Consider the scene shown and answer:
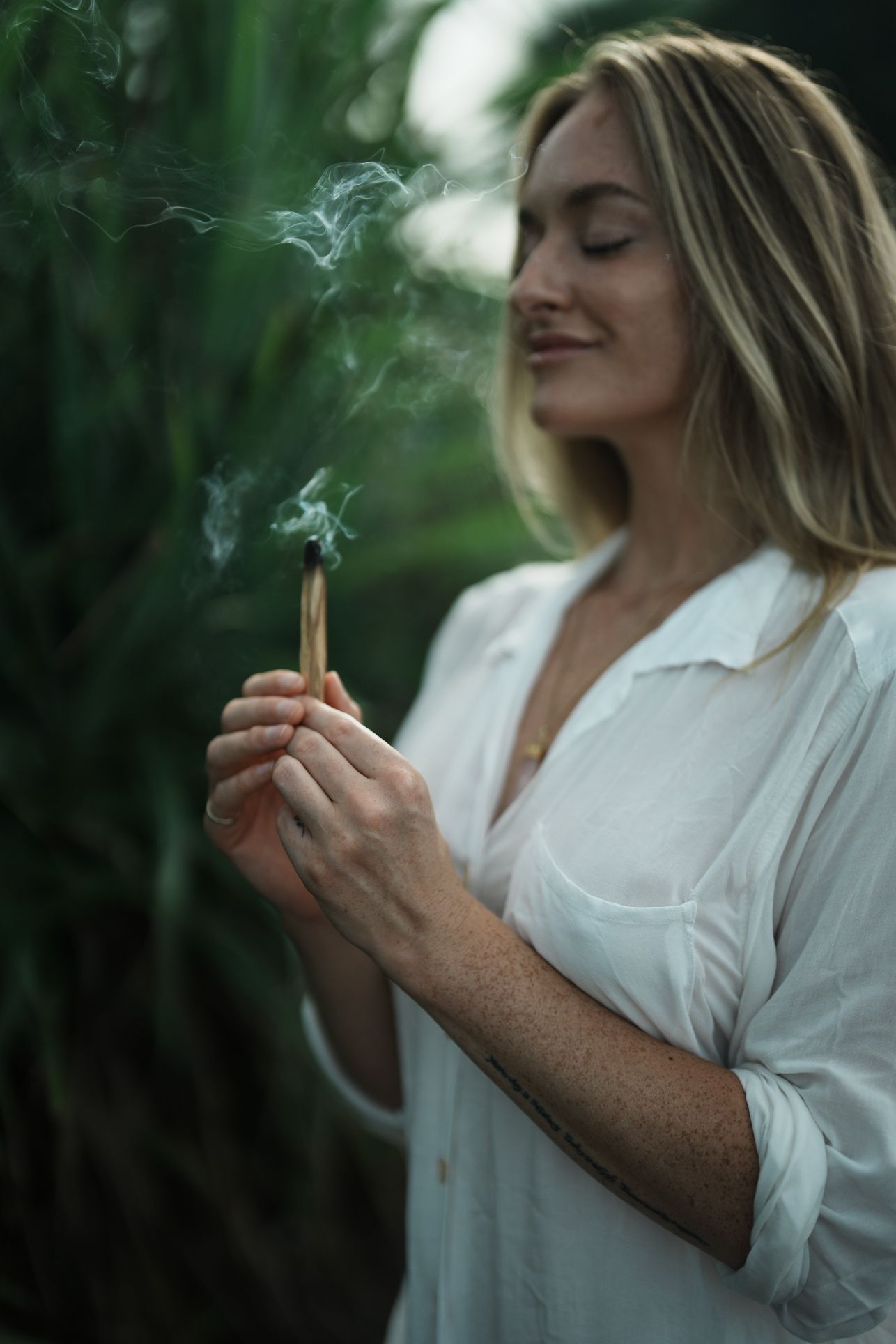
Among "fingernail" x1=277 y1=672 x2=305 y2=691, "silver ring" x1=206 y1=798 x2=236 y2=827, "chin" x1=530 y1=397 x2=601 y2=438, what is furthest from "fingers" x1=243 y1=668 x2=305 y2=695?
"chin" x1=530 y1=397 x2=601 y2=438

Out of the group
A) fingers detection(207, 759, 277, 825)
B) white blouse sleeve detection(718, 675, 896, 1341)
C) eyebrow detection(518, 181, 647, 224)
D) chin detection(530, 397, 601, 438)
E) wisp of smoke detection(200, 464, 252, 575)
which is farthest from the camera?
wisp of smoke detection(200, 464, 252, 575)

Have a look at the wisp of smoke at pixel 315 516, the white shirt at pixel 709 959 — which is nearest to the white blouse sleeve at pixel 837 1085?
the white shirt at pixel 709 959

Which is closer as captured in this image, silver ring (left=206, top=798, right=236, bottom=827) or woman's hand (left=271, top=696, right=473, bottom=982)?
woman's hand (left=271, top=696, right=473, bottom=982)

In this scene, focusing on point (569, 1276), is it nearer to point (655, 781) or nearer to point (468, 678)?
point (655, 781)

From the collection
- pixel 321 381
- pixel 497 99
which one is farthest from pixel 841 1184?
pixel 497 99

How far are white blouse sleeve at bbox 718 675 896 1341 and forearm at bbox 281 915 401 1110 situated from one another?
2.03ft

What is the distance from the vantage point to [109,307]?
1792 mm

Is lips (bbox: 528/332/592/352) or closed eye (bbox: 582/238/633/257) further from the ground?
closed eye (bbox: 582/238/633/257)

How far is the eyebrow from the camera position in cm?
136

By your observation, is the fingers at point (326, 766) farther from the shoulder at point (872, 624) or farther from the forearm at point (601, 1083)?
the shoulder at point (872, 624)

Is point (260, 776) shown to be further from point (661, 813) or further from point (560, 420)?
point (560, 420)

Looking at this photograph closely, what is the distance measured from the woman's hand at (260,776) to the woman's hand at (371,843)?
0.21 ft

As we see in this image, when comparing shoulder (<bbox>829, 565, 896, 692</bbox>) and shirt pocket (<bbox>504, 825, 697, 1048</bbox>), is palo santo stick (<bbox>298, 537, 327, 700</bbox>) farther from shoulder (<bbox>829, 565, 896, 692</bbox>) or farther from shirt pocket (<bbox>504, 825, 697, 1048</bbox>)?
shoulder (<bbox>829, 565, 896, 692</bbox>)

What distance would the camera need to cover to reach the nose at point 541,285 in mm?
1427
